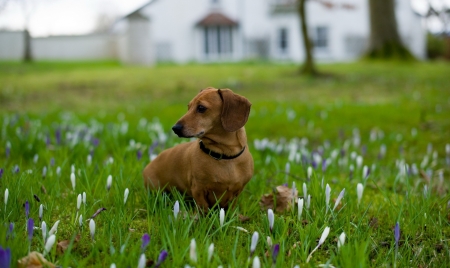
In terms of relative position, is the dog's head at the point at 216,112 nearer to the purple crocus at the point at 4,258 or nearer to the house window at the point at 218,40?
the purple crocus at the point at 4,258

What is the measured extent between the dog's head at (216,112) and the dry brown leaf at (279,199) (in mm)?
799

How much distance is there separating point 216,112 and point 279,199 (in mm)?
975

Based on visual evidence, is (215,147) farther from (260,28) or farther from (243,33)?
(260,28)

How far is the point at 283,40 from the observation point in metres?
42.7

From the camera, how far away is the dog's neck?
320cm

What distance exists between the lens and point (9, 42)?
35719 mm

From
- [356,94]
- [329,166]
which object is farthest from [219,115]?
[356,94]

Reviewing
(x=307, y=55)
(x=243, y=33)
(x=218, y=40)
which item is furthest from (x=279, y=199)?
(x=218, y=40)

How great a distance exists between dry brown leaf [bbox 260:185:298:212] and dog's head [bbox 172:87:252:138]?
799 mm

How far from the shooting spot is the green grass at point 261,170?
2.78 metres

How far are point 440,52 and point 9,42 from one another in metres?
37.3

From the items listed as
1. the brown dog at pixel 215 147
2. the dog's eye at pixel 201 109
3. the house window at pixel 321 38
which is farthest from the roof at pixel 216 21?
the dog's eye at pixel 201 109

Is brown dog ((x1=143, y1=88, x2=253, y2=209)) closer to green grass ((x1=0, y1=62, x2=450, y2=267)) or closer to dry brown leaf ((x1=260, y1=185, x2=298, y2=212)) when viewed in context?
green grass ((x1=0, y1=62, x2=450, y2=267))

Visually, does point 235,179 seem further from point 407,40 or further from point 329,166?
point 407,40
